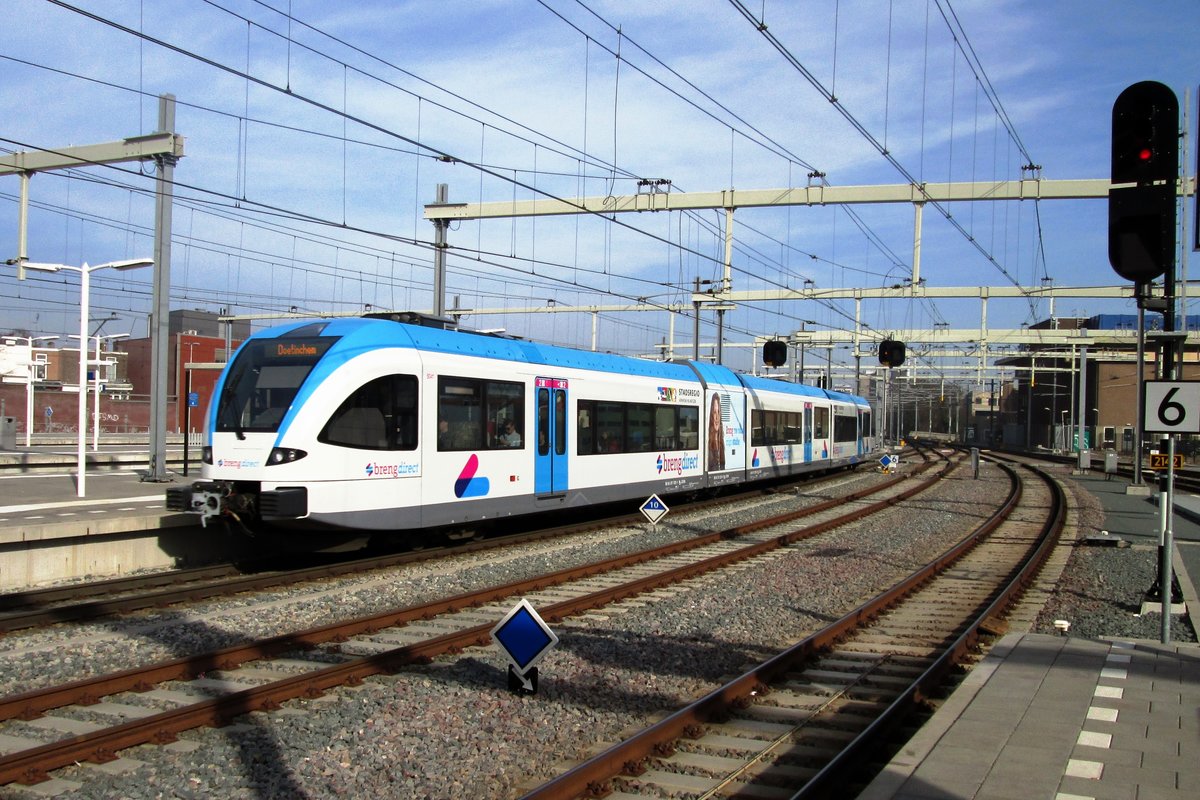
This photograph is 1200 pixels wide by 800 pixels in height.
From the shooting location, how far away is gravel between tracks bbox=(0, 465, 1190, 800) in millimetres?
5645

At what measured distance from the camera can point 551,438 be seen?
54.8 ft

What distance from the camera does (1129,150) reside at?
893 centimetres

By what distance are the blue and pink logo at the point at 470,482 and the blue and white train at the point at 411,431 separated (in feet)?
0.08

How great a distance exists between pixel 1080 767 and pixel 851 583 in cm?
769

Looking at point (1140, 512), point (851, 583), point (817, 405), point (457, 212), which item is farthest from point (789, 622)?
point (817, 405)

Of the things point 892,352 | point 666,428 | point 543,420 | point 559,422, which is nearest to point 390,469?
point 543,420

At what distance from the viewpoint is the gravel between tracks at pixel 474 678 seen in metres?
5.64

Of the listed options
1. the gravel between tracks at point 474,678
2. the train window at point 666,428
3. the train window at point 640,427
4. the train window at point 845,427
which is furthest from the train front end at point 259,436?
the train window at point 845,427

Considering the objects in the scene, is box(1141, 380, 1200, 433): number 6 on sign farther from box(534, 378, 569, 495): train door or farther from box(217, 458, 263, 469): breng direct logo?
box(217, 458, 263, 469): breng direct logo

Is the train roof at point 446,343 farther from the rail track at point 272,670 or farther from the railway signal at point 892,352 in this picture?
the railway signal at point 892,352

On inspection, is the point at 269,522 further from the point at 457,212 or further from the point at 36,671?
the point at 457,212

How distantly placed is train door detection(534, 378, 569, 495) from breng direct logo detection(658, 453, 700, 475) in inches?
174

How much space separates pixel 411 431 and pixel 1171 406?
8911 millimetres

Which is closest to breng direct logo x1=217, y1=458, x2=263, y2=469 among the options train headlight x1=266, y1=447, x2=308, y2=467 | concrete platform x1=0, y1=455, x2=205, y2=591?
train headlight x1=266, y1=447, x2=308, y2=467
